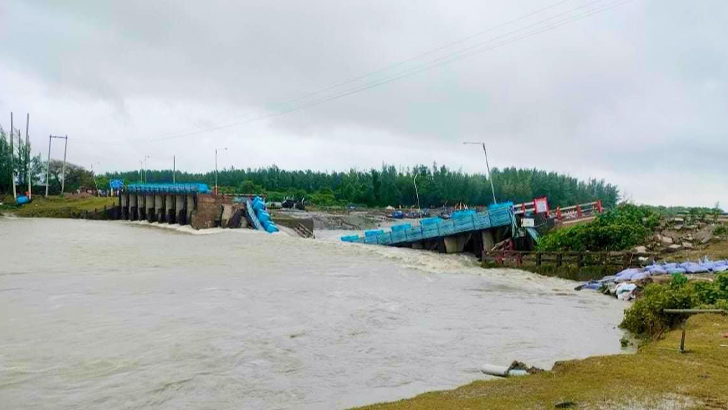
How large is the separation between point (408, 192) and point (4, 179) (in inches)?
3763

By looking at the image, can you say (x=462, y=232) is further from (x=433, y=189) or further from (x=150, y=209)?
(x=433, y=189)

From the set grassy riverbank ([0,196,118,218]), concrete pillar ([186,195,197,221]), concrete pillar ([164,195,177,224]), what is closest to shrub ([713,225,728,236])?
concrete pillar ([186,195,197,221])

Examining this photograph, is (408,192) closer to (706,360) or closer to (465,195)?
(465,195)

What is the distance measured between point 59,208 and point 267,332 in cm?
8685

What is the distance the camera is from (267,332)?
45.8ft

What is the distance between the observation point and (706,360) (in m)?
8.62

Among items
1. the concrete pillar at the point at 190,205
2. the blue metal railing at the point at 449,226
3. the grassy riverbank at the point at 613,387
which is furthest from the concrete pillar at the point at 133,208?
the grassy riverbank at the point at 613,387

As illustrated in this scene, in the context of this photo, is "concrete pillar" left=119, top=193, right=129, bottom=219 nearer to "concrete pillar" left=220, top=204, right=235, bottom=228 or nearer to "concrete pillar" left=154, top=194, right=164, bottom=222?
"concrete pillar" left=154, top=194, right=164, bottom=222

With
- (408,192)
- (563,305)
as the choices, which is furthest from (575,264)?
(408,192)

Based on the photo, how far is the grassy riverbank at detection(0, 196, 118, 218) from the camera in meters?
84.7

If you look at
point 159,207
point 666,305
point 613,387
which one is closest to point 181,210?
point 159,207

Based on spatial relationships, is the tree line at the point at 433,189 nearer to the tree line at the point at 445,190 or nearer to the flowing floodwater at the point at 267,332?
the tree line at the point at 445,190

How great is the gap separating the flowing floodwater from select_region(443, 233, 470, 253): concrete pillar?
868 cm

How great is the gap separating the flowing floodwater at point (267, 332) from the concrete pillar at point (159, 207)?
1692 inches
